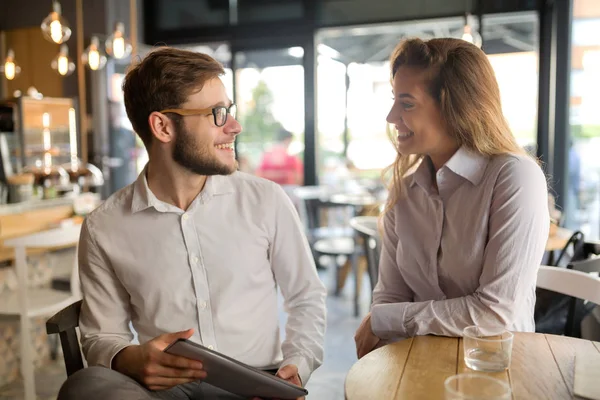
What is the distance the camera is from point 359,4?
21.4ft

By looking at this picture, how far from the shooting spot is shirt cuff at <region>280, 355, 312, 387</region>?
5.08 ft

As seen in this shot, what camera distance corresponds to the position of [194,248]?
163 centimetres

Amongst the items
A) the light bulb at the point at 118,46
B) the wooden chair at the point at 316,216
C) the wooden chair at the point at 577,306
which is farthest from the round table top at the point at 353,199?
the wooden chair at the point at 577,306

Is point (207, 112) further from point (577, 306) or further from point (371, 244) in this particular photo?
point (371, 244)

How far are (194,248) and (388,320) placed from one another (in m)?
0.58

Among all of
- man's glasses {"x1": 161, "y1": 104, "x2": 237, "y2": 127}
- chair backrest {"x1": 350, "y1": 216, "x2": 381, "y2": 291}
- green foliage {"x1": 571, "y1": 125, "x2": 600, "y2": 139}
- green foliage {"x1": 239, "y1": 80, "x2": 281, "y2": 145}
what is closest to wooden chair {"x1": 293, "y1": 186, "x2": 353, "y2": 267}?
green foliage {"x1": 239, "y1": 80, "x2": 281, "y2": 145}

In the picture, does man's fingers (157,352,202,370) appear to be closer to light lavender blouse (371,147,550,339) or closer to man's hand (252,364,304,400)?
man's hand (252,364,304,400)

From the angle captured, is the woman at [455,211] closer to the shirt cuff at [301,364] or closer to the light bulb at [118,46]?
the shirt cuff at [301,364]

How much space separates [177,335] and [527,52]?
5.70 metres

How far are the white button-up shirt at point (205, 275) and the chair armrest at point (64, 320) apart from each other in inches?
0.9

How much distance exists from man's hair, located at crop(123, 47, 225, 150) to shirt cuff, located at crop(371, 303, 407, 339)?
83cm

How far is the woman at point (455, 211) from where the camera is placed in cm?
152

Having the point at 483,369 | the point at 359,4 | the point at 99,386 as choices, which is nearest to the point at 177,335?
the point at 99,386

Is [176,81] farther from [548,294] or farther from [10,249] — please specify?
[10,249]
